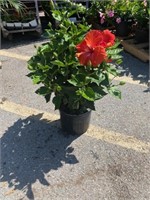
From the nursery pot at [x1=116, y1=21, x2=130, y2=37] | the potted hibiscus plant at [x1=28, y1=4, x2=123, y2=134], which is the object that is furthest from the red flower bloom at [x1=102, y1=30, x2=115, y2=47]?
the nursery pot at [x1=116, y1=21, x2=130, y2=37]

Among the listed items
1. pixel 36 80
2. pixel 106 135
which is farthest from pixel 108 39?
pixel 106 135

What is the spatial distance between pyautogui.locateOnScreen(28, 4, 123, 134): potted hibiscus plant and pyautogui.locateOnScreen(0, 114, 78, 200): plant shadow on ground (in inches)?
17.8

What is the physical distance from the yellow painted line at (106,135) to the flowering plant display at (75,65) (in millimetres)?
452

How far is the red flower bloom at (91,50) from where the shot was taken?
235 centimetres

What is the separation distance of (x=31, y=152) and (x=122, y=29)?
9.10ft

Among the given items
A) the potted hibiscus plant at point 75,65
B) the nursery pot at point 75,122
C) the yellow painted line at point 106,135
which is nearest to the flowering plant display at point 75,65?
the potted hibiscus plant at point 75,65

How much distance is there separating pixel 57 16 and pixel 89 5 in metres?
3.12

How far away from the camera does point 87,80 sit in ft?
7.91

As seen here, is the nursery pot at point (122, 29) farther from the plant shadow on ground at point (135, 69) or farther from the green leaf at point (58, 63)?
the green leaf at point (58, 63)

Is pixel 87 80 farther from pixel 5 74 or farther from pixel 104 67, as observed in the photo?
pixel 5 74

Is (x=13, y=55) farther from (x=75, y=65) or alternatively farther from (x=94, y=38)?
(x=94, y=38)

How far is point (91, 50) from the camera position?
2373mm

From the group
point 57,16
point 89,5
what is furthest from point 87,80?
point 89,5

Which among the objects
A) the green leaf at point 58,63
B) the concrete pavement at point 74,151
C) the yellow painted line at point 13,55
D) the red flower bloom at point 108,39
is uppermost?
the red flower bloom at point 108,39
